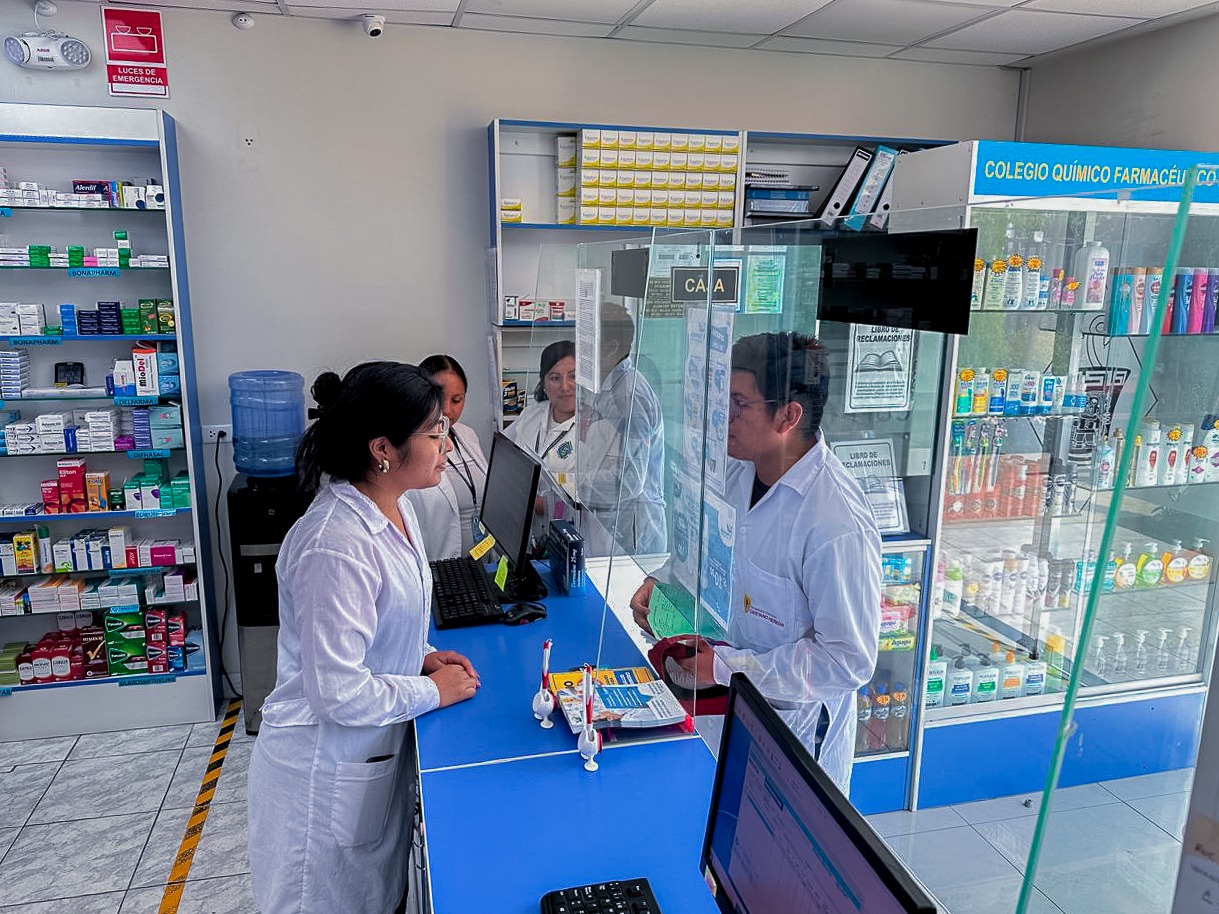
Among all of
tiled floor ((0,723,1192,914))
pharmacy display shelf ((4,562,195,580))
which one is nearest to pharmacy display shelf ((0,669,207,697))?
tiled floor ((0,723,1192,914))

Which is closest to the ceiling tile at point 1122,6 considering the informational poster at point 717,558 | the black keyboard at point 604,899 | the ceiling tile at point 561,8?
the ceiling tile at point 561,8

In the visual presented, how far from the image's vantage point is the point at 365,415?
189cm

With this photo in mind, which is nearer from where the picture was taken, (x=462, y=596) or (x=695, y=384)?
(x=695, y=384)

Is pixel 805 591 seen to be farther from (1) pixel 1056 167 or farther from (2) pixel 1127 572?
(1) pixel 1056 167

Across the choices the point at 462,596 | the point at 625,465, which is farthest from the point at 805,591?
the point at 462,596

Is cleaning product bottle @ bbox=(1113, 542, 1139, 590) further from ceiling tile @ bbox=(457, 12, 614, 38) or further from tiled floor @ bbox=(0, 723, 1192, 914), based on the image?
ceiling tile @ bbox=(457, 12, 614, 38)

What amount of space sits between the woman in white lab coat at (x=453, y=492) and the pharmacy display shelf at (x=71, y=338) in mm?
1208

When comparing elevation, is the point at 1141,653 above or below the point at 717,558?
below

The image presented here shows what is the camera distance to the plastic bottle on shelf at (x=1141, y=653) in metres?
1.76

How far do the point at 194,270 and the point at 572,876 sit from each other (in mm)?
3513

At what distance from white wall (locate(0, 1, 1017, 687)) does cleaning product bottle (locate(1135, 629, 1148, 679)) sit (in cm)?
317

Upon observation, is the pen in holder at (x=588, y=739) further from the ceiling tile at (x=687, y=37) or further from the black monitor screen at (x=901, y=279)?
the ceiling tile at (x=687, y=37)

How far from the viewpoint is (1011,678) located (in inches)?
130

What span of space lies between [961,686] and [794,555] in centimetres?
193
